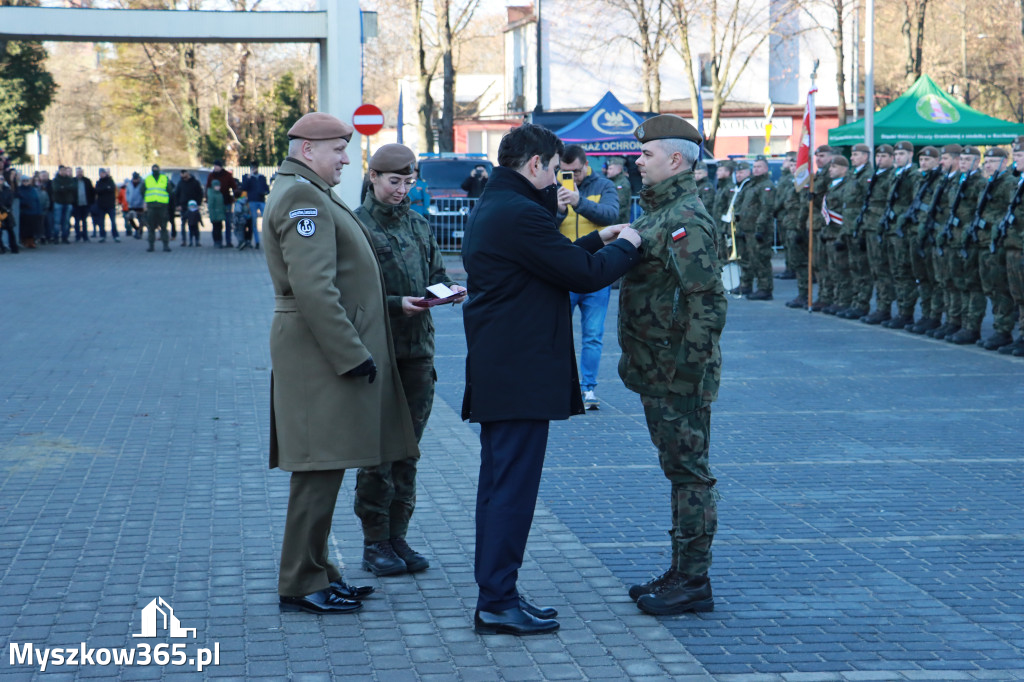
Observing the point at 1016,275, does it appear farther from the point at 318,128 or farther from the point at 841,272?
the point at 318,128

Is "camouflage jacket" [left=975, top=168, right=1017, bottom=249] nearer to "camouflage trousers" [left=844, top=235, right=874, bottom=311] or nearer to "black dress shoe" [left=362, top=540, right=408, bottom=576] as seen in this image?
"camouflage trousers" [left=844, top=235, right=874, bottom=311]

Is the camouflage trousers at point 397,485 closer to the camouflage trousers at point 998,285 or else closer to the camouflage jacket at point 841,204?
the camouflage trousers at point 998,285

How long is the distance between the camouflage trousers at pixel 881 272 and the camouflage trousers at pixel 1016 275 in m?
2.70

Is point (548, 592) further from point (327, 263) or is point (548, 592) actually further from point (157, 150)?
point (157, 150)

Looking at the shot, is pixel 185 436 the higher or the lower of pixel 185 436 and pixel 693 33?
the lower

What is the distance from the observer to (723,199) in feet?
67.3

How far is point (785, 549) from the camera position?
591 cm

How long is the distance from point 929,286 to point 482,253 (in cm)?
1118

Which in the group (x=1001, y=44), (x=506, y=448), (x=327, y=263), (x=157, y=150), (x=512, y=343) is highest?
(x=1001, y=44)

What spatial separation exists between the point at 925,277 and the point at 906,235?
21.9 inches

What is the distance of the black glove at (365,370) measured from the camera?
4.72m

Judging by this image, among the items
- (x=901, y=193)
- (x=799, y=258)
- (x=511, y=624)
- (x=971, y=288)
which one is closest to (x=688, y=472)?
(x=511, y=624)

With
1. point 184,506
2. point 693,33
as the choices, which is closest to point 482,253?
point 184,506

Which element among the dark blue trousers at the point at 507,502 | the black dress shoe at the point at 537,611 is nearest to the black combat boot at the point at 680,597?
the black dress shoe at the point at 537,611
